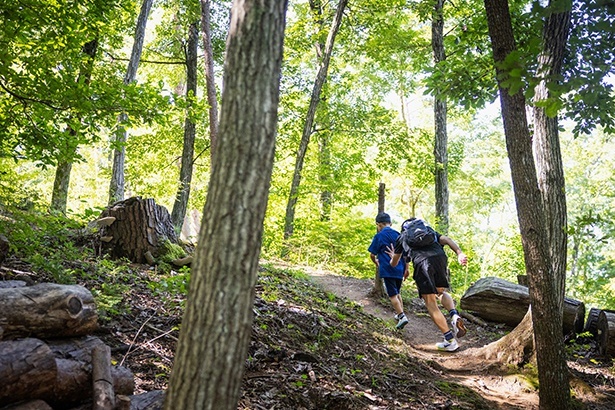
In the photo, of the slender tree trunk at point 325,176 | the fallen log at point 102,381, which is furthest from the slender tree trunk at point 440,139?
the fallen log at point 102,381

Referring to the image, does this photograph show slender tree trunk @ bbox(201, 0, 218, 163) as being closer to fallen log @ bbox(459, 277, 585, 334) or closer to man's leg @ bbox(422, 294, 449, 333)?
fallen log @ bbox(459, 277, 585, 334)

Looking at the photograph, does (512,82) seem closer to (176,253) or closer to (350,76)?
(176,253)

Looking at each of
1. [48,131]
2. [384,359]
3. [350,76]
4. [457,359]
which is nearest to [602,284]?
[350,76]

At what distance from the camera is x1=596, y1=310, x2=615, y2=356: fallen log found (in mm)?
6969

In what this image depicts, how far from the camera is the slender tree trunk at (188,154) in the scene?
1556cm

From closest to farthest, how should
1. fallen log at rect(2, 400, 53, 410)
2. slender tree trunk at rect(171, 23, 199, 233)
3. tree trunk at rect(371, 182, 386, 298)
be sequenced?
fallen log at rect(2, 400, 53, 410) < tree trunk at rect(371, 182, 386, 298) < slender tree trunk at rect(171, 23, 199, 233)

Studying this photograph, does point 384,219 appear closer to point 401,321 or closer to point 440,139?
point 401,321

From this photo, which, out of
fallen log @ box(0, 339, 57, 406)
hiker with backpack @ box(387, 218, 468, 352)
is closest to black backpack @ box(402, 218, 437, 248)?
hiker with backpack @ box(387, 218, 468, 352)

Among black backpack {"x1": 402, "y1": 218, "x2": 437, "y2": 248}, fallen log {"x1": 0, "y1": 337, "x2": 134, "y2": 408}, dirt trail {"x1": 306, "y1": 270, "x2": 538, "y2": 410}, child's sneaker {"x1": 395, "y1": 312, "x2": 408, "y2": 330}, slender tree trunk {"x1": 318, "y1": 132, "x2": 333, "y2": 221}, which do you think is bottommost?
dirt trail {"x1": 306, "y1": 270, "x2": 538, "y2": 410}

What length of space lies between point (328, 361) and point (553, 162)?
156 inches

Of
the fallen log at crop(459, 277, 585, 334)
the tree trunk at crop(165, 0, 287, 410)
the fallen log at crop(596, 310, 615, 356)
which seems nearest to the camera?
the tree trunk at crop(165, 0, 287, 410)

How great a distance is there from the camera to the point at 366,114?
17.8 meters

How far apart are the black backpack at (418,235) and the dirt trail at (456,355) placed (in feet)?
5.70

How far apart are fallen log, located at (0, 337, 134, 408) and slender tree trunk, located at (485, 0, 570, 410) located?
4017mm
